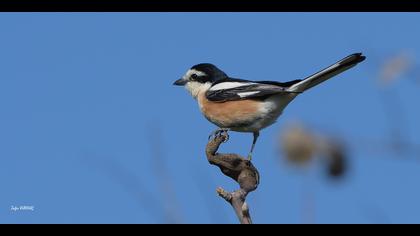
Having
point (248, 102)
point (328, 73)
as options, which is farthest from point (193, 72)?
point (328, 73)

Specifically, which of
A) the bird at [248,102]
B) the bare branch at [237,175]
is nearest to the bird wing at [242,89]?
the bird at [248,102]

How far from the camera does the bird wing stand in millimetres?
5891

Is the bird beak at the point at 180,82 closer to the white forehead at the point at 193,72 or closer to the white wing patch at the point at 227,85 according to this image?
the white forehead at the point at 193,72

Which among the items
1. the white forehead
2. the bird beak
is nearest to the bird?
the white forehead

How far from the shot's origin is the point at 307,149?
7.17ft

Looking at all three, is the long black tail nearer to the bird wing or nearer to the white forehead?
the bird wing

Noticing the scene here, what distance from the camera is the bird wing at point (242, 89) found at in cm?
589

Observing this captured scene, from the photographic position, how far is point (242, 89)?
20.9 feet

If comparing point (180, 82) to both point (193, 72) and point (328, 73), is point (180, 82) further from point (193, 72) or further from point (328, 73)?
point (328, 73)
